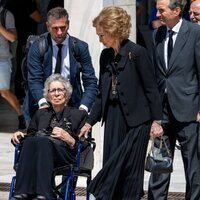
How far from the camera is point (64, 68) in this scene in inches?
362

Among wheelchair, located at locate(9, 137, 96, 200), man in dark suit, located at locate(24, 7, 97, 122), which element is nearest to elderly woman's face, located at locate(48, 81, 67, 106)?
man in dark suit, located at locate(24, 7, 97, 122)

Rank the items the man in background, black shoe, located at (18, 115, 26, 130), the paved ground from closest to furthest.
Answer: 1. the man in background
2. the paved ground
3. black shoe, located at (18, 115, 26, 130)

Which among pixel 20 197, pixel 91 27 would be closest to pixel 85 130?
pixel 20 197

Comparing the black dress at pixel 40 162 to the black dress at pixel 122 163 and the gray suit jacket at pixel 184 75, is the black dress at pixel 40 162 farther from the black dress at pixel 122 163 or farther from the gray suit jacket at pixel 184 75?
the gray suit jacket at pixel 184 75

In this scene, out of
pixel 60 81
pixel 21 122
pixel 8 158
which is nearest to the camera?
pixel 60 81

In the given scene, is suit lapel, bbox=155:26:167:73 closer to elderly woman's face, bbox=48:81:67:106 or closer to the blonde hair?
the blonde hair

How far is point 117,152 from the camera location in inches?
325

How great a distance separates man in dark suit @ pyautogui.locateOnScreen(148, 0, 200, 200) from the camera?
856 cm

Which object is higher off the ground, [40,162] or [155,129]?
[155,129]

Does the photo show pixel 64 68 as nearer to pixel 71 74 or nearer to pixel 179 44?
pixel 71 74

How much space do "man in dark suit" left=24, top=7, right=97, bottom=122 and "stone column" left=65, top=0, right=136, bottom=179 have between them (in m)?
1.25

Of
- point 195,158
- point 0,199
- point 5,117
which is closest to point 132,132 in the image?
point 195,158

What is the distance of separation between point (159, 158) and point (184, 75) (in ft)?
2.45

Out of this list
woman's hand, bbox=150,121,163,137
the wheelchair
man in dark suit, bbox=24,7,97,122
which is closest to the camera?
woman's hand, bbox=150,121,163,137
